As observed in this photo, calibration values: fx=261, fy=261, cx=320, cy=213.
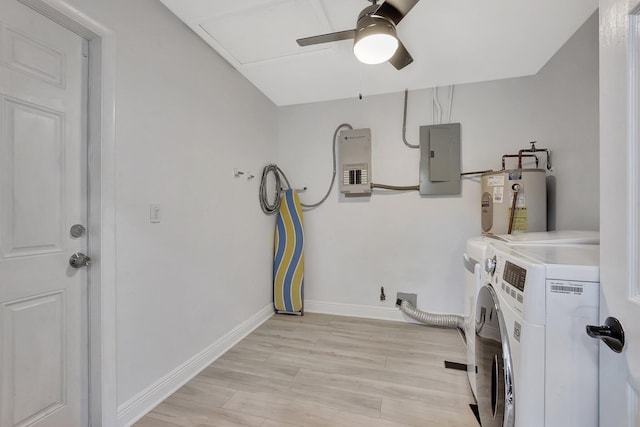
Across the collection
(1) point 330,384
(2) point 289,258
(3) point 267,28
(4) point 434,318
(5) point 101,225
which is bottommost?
(1) point 330,384

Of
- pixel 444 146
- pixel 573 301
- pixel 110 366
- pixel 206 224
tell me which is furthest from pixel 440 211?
pixel 110 366

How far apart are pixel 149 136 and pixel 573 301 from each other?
215cm

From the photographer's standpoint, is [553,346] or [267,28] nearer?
[553,346]

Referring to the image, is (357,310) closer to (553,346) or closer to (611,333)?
(553,346)

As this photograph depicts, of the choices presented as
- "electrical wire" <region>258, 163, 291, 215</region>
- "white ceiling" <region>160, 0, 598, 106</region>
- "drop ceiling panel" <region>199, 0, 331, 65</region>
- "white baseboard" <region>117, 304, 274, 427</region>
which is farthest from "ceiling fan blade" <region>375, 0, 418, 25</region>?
"white baseboard" <region>117, 304, 274, 427</region>

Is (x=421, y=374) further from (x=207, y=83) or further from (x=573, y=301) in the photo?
(x=207, y=83)

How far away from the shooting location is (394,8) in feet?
4.80

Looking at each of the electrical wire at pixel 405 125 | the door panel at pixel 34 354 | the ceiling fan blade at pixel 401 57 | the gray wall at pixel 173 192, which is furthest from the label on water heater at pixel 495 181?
the door panel at pixel 34 354

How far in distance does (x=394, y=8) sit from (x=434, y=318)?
2656 mm

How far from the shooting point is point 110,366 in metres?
1.40

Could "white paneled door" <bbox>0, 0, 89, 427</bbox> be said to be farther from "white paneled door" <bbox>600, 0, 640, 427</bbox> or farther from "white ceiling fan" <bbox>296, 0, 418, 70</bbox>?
"white paneled door" <bbox>600, 0, 640, 427</bbox>

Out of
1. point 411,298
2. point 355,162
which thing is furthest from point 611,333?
point 355,162

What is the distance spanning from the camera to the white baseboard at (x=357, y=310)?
2.92 metres

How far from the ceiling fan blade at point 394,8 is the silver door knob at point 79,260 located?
6.81 feet
